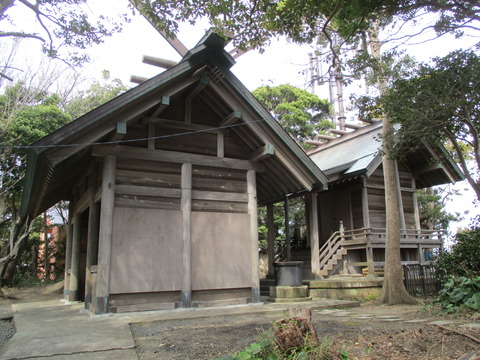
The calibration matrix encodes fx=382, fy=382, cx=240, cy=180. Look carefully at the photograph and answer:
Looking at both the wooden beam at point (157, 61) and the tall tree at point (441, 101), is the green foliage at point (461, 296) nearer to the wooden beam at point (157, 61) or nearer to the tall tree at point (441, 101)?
the tall tree at point (441, 101)

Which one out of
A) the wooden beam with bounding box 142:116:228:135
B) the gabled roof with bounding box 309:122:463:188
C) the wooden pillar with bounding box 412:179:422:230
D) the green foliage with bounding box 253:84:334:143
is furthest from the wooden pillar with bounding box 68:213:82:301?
the green foliage with bounding box 253:84:334:143

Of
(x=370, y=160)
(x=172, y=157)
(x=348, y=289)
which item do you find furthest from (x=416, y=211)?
(x=172, y=157)

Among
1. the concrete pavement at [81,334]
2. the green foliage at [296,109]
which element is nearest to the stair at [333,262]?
the concrete pavement at [81,334]

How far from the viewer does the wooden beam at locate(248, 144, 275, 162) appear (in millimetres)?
9719

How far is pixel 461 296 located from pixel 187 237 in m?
5.76

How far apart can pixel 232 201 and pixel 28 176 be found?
Answer: 15.9 ft

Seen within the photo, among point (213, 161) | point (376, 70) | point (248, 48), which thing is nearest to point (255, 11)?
point (248, 48)

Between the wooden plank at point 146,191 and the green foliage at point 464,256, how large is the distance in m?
7.37

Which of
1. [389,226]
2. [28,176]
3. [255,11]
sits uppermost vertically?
[255,11]

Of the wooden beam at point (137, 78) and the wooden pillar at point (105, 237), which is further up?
the wooden beam at point (137, 78)

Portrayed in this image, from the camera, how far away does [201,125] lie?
9.95 meters

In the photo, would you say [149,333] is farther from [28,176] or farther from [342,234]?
[342,234]

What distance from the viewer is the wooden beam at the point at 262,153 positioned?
9.72 metres

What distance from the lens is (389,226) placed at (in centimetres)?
1083
